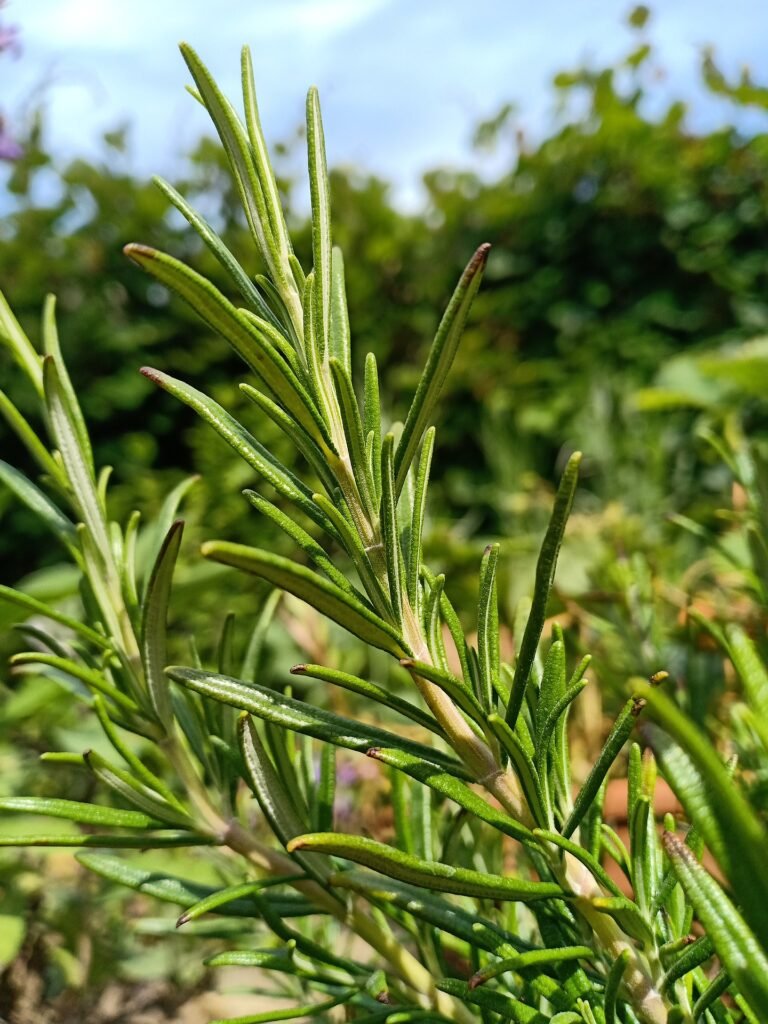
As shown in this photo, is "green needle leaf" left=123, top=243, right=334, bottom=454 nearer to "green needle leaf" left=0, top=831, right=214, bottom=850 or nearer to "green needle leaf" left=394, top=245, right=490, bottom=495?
"green needle leaf" left=394, top=245, right=490, bottom=495

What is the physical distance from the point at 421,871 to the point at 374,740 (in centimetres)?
5

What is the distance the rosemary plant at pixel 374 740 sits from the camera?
0.27m

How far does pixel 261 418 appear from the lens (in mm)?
2658

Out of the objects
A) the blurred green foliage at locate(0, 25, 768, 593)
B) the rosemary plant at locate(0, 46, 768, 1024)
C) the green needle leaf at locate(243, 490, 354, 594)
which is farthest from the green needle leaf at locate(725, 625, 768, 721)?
the blurred green foliage at locate(0, 25, 768, 593)

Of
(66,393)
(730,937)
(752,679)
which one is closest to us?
(730,937)

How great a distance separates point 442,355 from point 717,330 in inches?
137

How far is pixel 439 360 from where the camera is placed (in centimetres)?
31

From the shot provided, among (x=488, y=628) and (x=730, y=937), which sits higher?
(x=488, y=628)

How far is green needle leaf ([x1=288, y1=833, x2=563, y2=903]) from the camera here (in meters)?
0.26

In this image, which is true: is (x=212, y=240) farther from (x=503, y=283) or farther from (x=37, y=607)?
(x=503, y=283)

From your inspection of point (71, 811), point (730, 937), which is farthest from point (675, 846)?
point (71, 811)

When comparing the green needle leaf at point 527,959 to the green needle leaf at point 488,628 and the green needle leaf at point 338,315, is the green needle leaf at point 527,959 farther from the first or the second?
the green needle leaf at point 338,315

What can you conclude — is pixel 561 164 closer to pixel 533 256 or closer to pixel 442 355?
pixel 533 256

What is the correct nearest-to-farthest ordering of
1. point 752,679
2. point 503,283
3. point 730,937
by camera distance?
point 730,937 < point 752,679 < point 503,283
